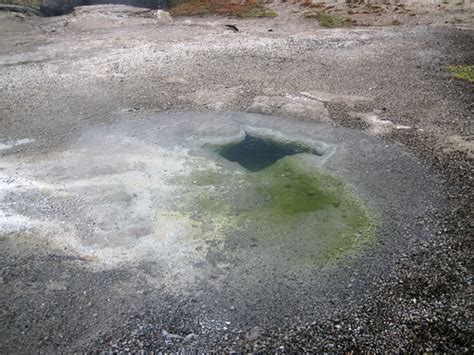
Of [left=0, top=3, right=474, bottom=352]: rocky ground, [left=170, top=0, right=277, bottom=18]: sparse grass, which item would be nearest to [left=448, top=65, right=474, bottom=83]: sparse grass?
[left=0, top=3, right=474, bottom=352]: rocky ground

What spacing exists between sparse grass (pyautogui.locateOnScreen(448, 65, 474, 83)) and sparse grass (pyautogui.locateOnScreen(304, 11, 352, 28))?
752 centimetres

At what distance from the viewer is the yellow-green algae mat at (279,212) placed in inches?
331

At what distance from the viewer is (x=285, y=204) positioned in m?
9.50

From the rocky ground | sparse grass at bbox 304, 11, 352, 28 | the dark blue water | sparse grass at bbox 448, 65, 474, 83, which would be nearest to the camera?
the rocky ground

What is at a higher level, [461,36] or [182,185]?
[461,36]

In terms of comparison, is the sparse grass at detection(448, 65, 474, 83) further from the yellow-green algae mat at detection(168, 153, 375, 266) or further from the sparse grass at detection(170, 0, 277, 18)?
the sparse grass at detection(170, 0, 277, 18)

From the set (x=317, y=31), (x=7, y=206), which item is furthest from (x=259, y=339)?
(x=317, y=31)

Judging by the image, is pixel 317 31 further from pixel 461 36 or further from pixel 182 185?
pixel 182 185

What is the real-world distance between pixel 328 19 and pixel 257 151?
14071 millimetres

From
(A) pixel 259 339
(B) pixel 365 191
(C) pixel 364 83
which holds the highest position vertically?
(C) pixel 364 83

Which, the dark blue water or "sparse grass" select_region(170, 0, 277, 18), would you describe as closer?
the dark blue water

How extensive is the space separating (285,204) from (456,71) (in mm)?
10162

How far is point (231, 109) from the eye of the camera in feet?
44.4

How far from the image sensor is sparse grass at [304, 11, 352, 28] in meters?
21.8
